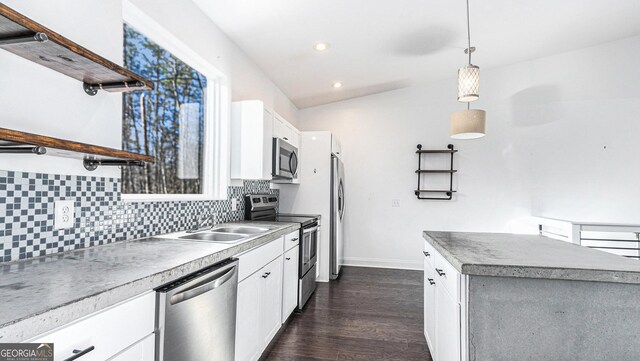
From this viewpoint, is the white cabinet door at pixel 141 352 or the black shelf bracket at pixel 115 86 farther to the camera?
the black shelf bracket at pixel 115 86

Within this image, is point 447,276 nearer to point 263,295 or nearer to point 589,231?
point 263,295

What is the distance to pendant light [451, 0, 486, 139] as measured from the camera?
247cm

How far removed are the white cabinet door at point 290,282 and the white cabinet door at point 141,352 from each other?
1.54m

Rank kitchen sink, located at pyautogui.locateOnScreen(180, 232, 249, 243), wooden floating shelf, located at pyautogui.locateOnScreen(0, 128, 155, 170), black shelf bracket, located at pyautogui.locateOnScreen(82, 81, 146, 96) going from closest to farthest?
wooden floating shelf, located at pyautogui.locateOnScreen(0, 128, 155, 170)
black shelf bracket, located at pyautogui.locateOnScreen(82, 81, 146, 96)
kitchen sink, located at pyautogui.locateOnScreen(180, 232, 249, 243)

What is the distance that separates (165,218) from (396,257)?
12.9 ft

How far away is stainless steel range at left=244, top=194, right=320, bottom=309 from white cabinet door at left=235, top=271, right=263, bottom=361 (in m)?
1.03

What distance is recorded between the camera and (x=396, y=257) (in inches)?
203

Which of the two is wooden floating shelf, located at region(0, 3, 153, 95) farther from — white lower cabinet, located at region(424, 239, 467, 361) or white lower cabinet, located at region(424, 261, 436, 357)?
white lower cabinet, located at region(424, 261, 436, 357)

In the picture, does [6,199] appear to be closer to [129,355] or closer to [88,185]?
[88,185]

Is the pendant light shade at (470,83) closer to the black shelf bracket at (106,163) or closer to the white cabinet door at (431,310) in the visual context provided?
the white cabinet door at (431,310)

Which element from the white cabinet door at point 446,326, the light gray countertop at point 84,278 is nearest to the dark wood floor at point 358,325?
the white cabinet door at point 446,326

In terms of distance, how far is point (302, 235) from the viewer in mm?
3123

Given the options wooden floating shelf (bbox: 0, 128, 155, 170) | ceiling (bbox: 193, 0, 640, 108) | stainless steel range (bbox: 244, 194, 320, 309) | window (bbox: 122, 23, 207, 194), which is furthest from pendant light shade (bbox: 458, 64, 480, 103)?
wooden floating shelf (bbox: 0, 128, 155, 170)

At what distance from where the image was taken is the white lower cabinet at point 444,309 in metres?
1.43
